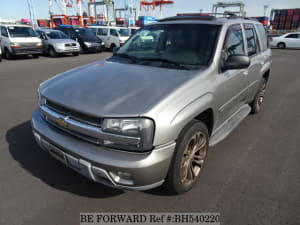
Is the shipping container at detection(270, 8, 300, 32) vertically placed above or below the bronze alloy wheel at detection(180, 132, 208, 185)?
above

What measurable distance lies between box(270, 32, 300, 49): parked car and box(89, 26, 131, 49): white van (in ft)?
47.6

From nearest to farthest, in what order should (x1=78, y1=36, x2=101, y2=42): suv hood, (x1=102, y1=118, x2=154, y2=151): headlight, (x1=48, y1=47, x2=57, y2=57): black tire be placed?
1. (x1=102, y1=118, x2=154, y2=151): headlight
2. (x1=48, y1=47, x2=57, y2=57): black tire
3. (x1=78, y1=36, x2=101, y2=42): suv hood

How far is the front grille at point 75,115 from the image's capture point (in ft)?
6.49

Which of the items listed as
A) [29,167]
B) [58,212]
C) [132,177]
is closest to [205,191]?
[132,177]

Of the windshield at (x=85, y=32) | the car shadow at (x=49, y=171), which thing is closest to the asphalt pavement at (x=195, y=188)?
the car shadow at (x=49, y=171)

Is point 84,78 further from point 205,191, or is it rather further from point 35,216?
point 205,191

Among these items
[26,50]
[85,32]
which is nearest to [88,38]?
[85,32]

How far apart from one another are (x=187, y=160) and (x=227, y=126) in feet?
3.78

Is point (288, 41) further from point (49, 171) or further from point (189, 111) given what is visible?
point (49, 171)

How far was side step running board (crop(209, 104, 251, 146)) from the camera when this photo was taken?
290cm

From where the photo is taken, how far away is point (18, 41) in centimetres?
1241

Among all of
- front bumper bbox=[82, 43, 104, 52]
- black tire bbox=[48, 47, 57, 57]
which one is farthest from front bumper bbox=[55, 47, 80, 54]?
front bumper bbox=[82, 43, 104, 52]

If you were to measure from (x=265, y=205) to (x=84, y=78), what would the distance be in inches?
94.6

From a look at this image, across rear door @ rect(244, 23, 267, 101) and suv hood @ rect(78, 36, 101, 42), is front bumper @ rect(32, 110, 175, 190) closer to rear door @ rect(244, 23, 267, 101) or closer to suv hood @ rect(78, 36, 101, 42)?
rear door @ rect(244, 23, 267, 101)
